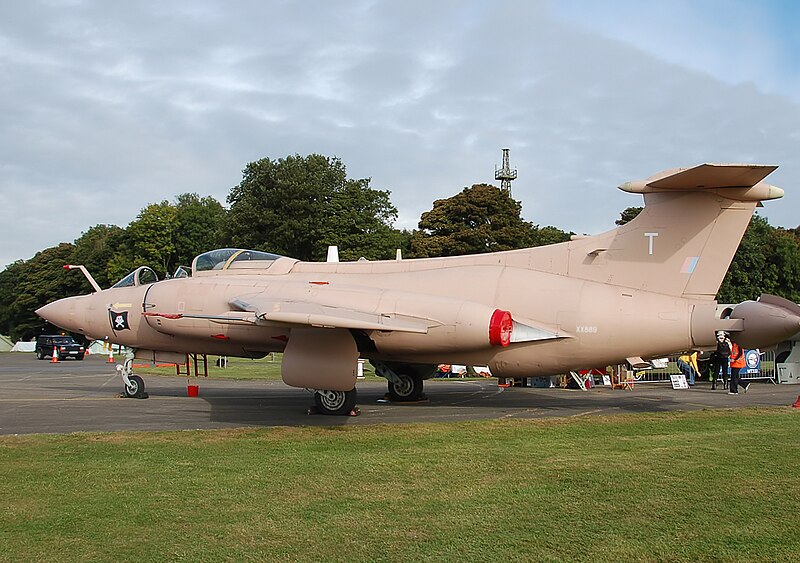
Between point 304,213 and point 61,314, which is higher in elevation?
point 304,213

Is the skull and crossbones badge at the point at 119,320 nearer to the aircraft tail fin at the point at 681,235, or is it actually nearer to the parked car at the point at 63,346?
the aircraft tail fin at the point at 681,235

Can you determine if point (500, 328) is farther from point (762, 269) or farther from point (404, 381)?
point (762, 269)

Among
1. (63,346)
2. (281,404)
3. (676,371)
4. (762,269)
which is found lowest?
(281,404)

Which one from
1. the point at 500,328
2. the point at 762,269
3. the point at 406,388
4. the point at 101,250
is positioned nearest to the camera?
the point at 500,328

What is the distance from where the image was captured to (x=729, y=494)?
6.87m

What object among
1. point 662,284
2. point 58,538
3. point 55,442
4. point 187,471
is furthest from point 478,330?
point 58,538

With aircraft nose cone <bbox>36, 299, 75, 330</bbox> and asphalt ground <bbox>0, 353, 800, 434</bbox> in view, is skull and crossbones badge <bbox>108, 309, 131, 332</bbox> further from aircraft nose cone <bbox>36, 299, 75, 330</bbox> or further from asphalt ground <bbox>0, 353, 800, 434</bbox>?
asphalt ground <bbox>0, 353, 800, 434</bbox>

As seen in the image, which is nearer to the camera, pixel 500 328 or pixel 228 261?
pixel 500 328

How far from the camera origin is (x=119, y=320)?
16094 mm

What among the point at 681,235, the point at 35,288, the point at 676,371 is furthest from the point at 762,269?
the point at 35,288

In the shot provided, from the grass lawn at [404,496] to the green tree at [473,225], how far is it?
3871 centimetres

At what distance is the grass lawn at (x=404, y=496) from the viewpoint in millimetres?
5398

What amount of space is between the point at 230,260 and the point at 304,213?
37962mm

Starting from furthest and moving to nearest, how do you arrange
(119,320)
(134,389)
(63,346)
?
(63,346)
(134,389)
(119,320)
